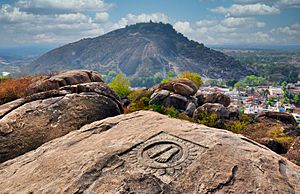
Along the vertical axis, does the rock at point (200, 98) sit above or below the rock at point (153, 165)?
below

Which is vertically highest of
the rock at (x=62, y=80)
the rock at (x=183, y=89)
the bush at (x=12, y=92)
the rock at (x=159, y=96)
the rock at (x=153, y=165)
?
the rock at (x=62, y=80)

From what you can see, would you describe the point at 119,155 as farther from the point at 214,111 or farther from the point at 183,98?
the point at 183,98

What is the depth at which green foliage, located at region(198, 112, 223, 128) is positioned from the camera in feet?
81.0

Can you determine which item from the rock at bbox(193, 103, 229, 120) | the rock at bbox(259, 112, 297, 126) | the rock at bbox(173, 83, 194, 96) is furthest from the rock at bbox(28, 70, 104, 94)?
the rock at bbox(259, 112, 297, 126)

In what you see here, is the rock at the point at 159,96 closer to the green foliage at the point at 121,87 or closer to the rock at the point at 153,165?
the green foliage at the point at 121,87

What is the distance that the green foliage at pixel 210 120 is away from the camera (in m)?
24.7

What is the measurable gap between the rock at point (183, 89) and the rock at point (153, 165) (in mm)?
24131

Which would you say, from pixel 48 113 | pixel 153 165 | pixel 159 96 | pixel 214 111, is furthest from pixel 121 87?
pixel 153 165

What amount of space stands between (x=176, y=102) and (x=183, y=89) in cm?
216

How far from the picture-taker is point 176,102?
105 ft

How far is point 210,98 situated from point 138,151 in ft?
90.4

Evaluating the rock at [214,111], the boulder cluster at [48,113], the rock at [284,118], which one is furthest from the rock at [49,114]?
the rock at [284,118]

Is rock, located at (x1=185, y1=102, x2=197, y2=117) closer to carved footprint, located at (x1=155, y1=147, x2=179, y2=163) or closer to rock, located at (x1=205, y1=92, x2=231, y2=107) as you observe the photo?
rock, located at (x1=205, y1=92, x2=231, y2=107)

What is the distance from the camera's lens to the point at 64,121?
11.0 meters
